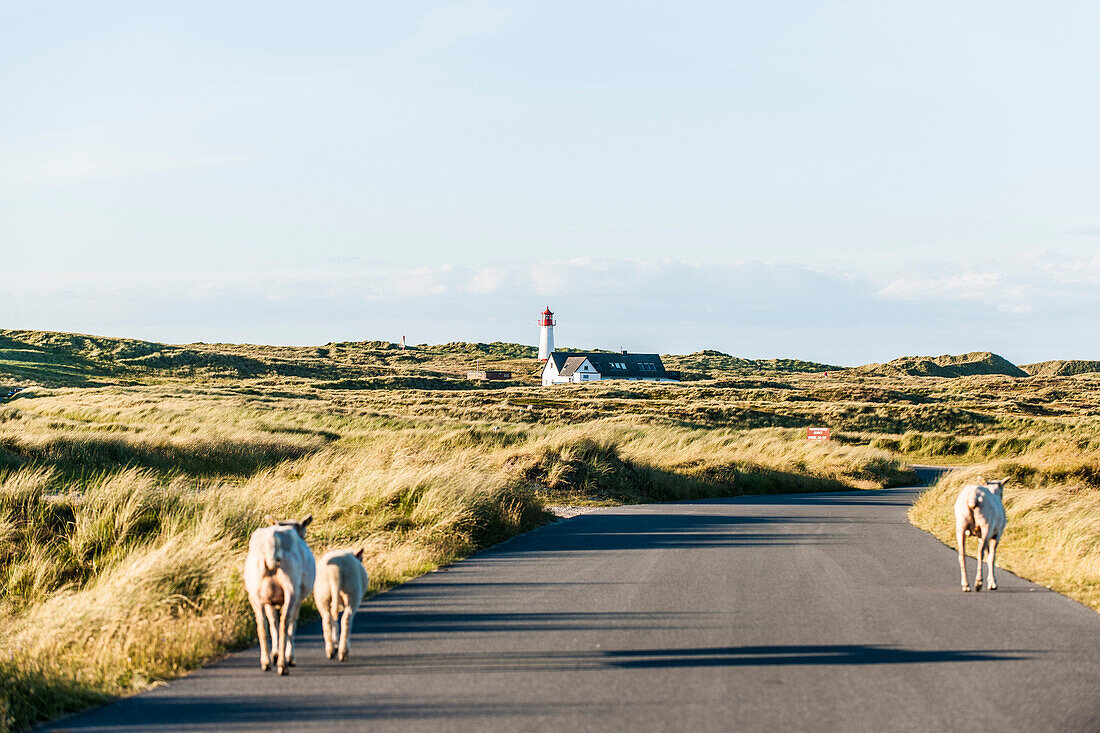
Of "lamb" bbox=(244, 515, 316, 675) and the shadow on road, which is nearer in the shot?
"lamb" bbox=(244, 515, 316, 675)

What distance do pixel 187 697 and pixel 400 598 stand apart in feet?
11.4

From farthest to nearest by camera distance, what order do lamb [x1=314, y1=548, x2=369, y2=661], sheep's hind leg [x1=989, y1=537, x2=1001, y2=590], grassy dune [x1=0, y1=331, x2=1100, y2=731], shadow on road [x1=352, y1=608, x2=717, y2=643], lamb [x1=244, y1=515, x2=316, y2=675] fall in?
sheep's hind leg [x1=989, y1=537, x2=1001, y2=590] → shadow on road [x1=352, y1=608, x2=717, y2=643] → grassy dune [x1=0, y1=331, x2=1100, y2=731] → lamb [x1=314, y1=548, x2=369, y2=661] → lamb [x1=244, y1=515, x2=316, y2=675]

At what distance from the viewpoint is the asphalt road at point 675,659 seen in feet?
19.2

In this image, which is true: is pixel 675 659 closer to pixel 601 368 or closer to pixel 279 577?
pixel 279 577

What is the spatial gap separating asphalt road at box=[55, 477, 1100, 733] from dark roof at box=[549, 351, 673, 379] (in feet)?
319

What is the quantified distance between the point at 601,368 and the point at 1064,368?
75517 millimetres

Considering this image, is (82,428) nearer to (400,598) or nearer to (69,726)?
(400,598)

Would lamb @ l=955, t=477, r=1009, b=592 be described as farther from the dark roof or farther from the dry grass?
the dark roof

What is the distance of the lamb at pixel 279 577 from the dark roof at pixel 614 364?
10185 cm

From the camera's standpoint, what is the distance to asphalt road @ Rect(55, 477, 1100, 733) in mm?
5848

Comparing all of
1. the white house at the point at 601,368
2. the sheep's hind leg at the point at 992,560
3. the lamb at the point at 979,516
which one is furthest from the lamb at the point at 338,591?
the white house at the point at 601,368

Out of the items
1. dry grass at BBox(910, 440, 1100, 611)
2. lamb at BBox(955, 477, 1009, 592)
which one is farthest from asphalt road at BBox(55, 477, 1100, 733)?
dry grass at BBox(910, 440, 1100, 611)

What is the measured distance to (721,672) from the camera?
22.6 ft

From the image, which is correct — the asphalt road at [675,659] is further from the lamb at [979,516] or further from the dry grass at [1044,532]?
the dry grass at [1044,532]
